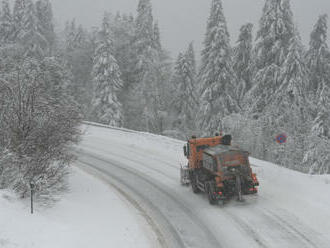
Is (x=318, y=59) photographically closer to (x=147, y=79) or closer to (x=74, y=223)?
(x=147, y=79)

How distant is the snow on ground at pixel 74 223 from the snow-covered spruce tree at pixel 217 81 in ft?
63.4

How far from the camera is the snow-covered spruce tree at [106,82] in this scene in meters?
40.3

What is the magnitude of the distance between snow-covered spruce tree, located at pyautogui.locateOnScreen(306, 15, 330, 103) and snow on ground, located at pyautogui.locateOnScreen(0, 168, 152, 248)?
80.1 ft

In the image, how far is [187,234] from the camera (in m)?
12.8

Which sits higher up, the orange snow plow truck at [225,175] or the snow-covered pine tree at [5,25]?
the snow-covered pine tree at [5,25]

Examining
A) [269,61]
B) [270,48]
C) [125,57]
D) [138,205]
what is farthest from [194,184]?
[125,57]

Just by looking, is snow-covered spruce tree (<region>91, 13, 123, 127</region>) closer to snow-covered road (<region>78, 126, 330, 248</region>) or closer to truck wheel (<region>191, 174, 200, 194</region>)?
snow-covered road (<region>78, 126, 330, 248</region>)

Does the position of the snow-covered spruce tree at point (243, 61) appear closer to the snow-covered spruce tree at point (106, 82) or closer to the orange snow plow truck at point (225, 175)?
the snow-covered spruce tree at point (106, 82)

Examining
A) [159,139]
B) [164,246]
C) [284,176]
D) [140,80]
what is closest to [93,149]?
[159,139]

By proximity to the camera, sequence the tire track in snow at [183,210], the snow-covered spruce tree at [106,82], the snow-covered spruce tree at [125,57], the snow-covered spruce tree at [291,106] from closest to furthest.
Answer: the tire track in snow at [183,210] → the snow-covered spruce tree at [291,106] → the snow-covered spruce tree at [106,82] → the snow-covered spruce tree at [125,57]

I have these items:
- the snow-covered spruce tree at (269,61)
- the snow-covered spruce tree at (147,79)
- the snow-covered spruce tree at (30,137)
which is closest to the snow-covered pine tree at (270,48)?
the snow-covered spruce tree at (269,61)

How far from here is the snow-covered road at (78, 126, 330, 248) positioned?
12172 millimetres

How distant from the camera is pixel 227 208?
1478 centimetres

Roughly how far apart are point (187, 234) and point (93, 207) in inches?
163
